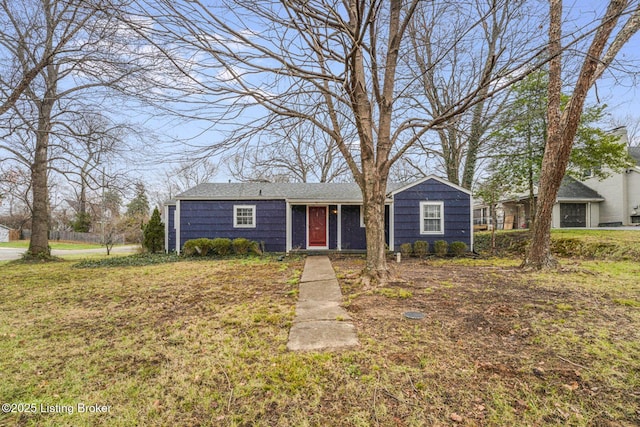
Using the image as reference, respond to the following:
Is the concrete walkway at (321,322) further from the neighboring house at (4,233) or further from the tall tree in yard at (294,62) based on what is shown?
the neighboring house at (4,233)

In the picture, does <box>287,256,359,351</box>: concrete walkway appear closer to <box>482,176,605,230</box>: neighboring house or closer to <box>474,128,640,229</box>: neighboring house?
<box>474,128,640,229</box>: neighboring house

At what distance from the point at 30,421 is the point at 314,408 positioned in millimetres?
1969

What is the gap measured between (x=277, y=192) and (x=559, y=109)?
970cm

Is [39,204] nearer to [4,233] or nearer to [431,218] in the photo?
[431,218]

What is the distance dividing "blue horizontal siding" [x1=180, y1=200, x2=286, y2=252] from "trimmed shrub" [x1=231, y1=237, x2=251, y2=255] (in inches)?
20.8

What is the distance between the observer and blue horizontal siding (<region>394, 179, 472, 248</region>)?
1150 cm

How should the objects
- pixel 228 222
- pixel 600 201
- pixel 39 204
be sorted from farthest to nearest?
pixel 600 201 < pixel 228 222 < pixel 39 204

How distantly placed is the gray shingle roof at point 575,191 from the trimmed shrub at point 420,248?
12341mm

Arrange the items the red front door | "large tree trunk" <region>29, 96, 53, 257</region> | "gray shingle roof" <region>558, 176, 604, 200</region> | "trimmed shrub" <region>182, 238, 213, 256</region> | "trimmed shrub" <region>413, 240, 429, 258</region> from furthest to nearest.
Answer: "gray shingle roof" <region>558, 176, 604, 200</region> < the red front door < "trimmed shrub" <region>182, 238, 213, 256</region> < "trimmed shrub" <region>413, 240, 429, 258</region> < "large tree trunk" <region>29, 96, 53, 257</region>

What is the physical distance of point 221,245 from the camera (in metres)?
11.4

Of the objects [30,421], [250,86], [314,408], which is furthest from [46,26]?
[314,408]

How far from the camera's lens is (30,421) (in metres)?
2.06

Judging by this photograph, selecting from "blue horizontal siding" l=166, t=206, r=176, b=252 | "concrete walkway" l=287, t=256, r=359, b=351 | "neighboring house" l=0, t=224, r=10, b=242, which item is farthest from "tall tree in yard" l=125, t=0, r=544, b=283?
"neighboring house" l=0, t=224, r=10, b=242

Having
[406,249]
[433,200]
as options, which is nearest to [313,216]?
[406,249]
